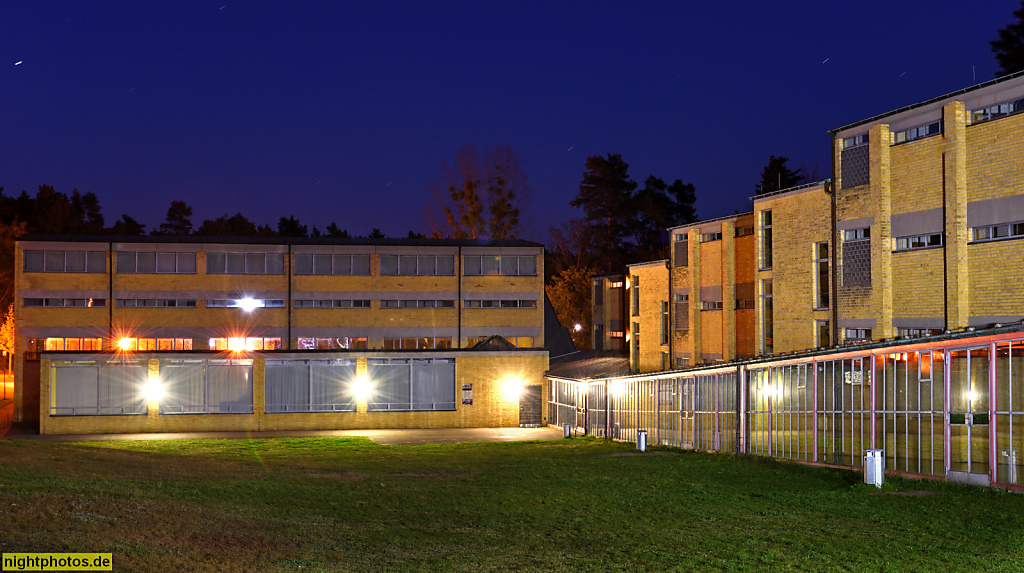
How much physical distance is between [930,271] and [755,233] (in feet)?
39.5

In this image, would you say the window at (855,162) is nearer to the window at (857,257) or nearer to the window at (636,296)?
the window at (857,257)

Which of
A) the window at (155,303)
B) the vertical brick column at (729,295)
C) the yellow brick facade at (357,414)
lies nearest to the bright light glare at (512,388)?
the yellow brick facade at (357,414)

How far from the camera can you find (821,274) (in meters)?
39.6

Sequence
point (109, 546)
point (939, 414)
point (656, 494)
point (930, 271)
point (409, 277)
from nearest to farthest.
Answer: point (109, 546)
point (656, 494)
point (939, 414)
point (930, 271)
point (409, 277)

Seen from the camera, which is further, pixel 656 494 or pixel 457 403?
pixel 457 403

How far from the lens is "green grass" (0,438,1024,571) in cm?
1002

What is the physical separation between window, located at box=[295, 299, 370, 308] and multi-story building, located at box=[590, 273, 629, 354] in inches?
816

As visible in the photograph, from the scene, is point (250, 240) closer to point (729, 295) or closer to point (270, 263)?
point (270, 263)

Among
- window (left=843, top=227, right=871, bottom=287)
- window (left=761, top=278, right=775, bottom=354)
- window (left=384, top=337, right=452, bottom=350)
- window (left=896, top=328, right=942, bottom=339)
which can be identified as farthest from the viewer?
window (left=384, top=337, right=452, bottom=350)

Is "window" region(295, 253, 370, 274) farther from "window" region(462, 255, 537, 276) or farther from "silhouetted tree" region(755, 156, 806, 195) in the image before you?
"silhouetted tree" region(755, 156, 806, 195)

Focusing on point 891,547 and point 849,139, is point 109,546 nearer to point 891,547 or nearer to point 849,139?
point 891,547

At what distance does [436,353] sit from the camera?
38219 millimetres

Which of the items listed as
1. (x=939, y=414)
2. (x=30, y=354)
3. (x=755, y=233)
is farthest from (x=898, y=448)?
(x=30, y=354)

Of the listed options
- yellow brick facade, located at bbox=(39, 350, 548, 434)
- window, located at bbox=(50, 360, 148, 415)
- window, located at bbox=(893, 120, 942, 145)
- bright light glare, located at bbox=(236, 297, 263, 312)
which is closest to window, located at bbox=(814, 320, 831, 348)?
window, located at bbox=(893, 120, 942, 145)
